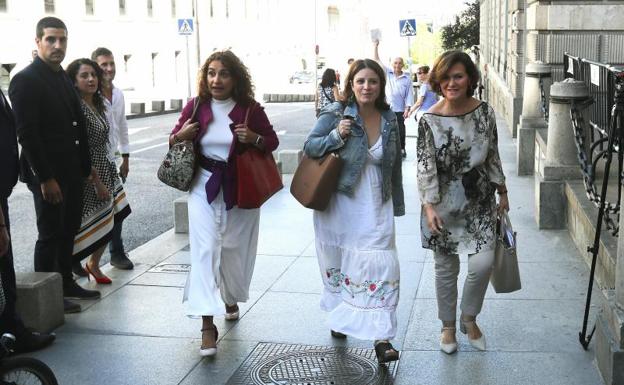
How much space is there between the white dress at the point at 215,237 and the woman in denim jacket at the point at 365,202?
0.66m

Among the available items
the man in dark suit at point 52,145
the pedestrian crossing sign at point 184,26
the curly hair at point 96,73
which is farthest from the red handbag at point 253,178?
the pedestrian crossing sign at point 184,26

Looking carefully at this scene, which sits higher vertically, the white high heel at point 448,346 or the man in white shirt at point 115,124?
the man in white shirt at point 115,124

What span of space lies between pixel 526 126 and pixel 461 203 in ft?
28.1

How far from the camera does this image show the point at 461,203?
552 cm

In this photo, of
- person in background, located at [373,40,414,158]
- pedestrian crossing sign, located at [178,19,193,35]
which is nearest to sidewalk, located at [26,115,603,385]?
person in background, located at [373,40,414,158]

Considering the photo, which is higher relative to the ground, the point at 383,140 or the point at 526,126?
the point at 383,140

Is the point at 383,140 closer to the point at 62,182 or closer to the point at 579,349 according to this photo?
the point at 579,349

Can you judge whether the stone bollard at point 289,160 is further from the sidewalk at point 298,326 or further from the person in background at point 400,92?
the sidewalk at point 298,326

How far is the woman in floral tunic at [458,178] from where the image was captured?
17.9 feet

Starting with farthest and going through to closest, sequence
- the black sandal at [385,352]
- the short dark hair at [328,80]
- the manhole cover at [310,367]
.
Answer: the short dark hair at [328,80]
the black sandal at [385,352]
the manhole cover at [310,367]

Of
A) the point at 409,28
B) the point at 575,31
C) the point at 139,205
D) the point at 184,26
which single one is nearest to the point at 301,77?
the point at 184,26

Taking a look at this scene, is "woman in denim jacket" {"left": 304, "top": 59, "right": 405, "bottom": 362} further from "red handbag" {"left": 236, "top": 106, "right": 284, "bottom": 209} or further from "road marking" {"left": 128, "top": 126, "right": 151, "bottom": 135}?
"road marking" {"left": 128, "top": 126, "right": 151, "bottom": 135}

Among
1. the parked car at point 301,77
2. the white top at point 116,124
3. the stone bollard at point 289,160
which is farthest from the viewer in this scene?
the parked car at point 301,77

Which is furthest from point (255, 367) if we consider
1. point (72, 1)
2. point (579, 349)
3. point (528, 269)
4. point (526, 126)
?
point (72, 1)
